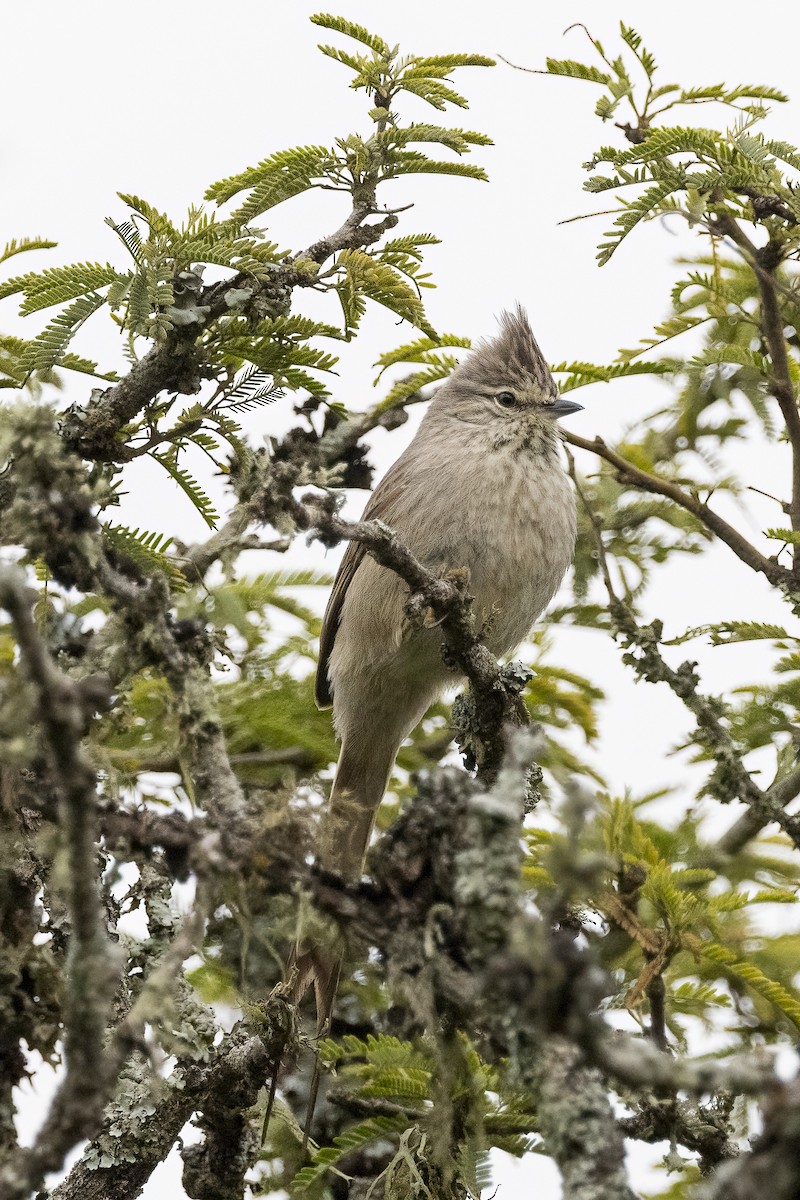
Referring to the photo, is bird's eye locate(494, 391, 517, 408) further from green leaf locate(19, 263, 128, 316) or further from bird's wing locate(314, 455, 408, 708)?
green leaf locate(19, 263, 128, 316)

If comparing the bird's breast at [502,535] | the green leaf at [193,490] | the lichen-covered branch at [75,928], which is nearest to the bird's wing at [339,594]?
the bird's breast at [502,535]

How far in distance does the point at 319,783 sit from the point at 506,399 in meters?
2.52

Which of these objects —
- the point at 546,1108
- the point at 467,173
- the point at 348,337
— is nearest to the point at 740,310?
the point at 467,173

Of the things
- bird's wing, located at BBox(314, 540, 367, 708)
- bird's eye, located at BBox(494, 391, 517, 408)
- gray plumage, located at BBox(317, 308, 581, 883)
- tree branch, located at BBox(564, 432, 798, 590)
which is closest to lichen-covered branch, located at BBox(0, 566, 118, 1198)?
tree branch, located at BBox(564, 432, 798, 590)

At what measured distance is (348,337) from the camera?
→ 3570mm

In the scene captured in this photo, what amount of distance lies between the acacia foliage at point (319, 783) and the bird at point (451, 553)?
0.19 metres

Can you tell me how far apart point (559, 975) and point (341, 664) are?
4.17 meters

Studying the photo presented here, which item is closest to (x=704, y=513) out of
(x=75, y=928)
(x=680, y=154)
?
(x=680, y=154)

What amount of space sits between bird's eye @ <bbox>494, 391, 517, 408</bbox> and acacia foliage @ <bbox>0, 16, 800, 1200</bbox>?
57 centimetres

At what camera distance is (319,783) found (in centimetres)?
396

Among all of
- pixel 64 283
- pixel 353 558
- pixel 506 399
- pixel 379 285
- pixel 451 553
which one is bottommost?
pixel 64 283

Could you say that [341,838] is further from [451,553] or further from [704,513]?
[451,553]

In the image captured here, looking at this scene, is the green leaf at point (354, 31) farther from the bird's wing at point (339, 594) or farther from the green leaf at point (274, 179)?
the bird's wing at point (339, 594)

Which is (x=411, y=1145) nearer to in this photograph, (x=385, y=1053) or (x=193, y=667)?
(x=385, y=1053)
